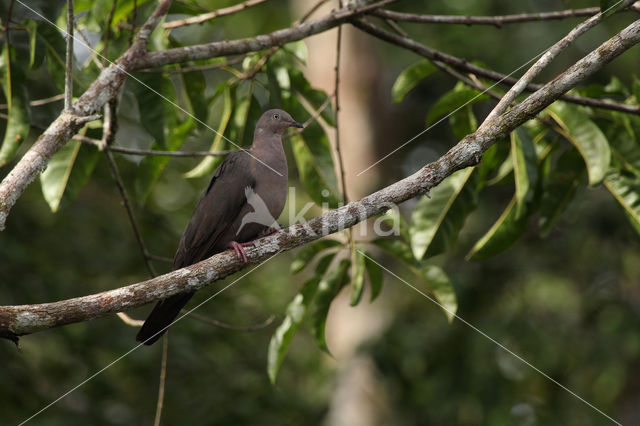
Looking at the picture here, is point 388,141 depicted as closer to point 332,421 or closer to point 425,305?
point 425,305

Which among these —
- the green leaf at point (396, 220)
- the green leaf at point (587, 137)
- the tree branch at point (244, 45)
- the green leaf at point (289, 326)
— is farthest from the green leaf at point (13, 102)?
the green leaf at point (587, 137)

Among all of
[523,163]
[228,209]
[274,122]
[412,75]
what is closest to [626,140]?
[523,163]

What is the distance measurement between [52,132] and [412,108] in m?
6.82

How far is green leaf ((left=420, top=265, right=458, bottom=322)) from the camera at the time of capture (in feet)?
12.4

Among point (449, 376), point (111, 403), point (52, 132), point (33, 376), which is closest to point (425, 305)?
point (449, 376)

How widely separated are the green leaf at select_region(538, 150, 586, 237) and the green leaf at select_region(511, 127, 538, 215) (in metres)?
0.40

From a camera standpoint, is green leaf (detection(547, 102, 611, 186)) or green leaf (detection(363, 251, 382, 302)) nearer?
green leaf (detection(547, 102, 611, 186))

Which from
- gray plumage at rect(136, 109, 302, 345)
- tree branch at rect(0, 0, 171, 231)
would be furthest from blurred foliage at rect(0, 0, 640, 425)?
tree branch at rect(0, 0, 171, 231)

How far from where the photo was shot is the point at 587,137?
11.5 ft

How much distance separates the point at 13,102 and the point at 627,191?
3427 millimetres

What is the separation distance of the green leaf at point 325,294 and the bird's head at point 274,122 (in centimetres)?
94

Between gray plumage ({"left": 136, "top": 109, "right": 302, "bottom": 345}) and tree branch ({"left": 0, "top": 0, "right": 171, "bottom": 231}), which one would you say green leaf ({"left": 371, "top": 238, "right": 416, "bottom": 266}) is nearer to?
gray plumage ({"left": 136, "top": 109, "right": 302, "bottom": 345})

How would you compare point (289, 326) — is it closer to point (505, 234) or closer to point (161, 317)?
point (161, 317)

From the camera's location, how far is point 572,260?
26.2 ft
